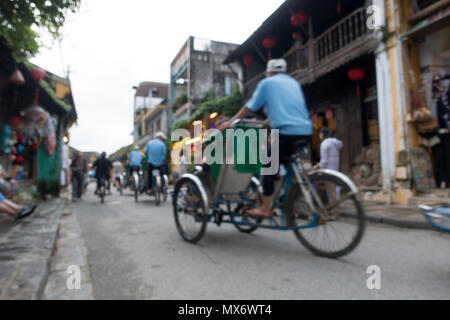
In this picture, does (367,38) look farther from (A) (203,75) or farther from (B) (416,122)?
(A) (203,75)

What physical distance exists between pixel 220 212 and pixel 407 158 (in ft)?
17.5

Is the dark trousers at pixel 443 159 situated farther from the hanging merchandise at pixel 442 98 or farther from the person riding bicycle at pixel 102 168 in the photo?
the person riding bicycle at pixel 102 168

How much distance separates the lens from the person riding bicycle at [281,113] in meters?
3.13

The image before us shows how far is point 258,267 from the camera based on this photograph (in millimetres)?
2805

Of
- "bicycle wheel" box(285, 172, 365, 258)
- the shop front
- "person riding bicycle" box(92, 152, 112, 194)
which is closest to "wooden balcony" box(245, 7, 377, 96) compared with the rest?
"bicycle wheel" box(285, 172, 365, 258)

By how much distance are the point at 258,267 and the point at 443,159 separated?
6.32 meters

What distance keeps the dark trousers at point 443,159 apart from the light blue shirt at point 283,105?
215 inches

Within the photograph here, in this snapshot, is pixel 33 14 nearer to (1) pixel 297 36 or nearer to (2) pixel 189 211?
(2) pixel 189 211

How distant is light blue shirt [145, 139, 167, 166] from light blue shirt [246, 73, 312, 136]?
5580mm

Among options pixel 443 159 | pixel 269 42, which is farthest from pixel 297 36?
pixel 443 159

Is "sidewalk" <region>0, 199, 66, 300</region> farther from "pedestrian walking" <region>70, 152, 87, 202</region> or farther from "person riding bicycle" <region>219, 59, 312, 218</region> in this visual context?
"pedestrian walking" <region>70, 152, 87, 202</region>

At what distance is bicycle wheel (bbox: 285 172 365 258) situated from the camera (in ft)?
9.14

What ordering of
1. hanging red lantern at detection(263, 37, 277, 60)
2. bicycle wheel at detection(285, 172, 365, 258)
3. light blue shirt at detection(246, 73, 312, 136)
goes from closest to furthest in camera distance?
bicycle wheel at detection(285, 172, 365, 258) → light blue shirt at detection(246, 73, 312, 136) → hanging red lantern at detection(263, 37, 277, 60)
